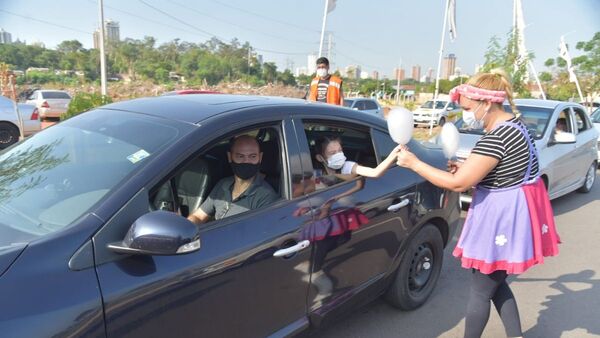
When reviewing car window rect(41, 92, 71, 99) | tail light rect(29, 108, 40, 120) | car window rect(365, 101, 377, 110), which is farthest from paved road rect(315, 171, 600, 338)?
car window rect(41, 92, 71, 99)

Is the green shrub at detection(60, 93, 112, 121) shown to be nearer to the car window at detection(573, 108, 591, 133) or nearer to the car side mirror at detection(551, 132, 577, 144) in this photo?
the car side mirror at detection(551, 132, 577, 144)

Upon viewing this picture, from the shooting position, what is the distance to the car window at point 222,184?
2.40 m

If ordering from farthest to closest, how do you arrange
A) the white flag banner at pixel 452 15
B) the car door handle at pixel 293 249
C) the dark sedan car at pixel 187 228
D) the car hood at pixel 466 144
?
the white flag banner at pixel 452 15 < the car hood at pixel 466 144 < the car door handle at pixel 293 249 < the dark sedan car at pixel 187 228

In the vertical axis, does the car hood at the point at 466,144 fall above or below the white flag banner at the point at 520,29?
below

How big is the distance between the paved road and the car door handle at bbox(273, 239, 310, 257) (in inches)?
44.2

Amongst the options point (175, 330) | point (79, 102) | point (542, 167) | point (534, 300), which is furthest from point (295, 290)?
point (79, 102)

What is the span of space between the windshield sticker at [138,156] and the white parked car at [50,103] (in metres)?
21.2

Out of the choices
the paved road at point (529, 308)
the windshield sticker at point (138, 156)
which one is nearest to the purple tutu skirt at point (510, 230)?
the paved road at point (529, 308)

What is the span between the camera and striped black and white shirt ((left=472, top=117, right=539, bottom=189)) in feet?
7.79

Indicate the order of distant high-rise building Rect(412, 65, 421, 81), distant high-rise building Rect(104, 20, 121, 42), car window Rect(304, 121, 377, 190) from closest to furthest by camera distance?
1. car window Rect(304, 121, 377, 190)
2. distant high-rise building Rect(104, 20, 121, 42)
3. distant high-rise building Rect(412, 65, 421, 81)

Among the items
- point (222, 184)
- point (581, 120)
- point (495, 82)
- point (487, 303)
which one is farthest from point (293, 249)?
point (581, 120)

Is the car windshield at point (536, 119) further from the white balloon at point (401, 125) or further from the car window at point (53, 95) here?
the car window at point (53, 95)

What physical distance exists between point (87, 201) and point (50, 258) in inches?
12.8

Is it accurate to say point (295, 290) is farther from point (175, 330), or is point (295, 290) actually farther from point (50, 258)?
point (50, 258)
